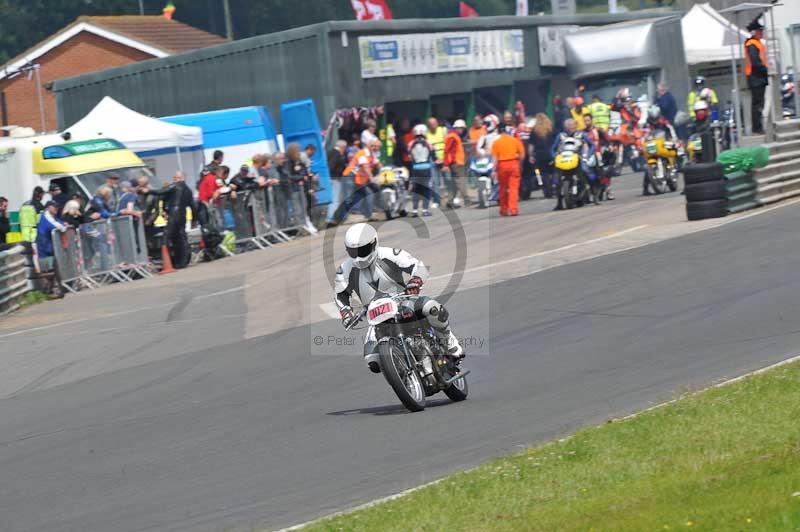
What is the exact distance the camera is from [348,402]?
11023mm

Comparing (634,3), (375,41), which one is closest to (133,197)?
(375,41)

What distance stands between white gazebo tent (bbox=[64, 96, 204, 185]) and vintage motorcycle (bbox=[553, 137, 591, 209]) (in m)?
7.82

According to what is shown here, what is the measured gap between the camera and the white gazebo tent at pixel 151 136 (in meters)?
27.0

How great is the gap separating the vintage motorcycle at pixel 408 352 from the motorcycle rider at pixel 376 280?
0.06m

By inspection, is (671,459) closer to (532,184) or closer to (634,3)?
(532,184)

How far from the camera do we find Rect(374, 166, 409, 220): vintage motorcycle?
26.4m

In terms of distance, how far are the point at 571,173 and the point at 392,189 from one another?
369 centimetres

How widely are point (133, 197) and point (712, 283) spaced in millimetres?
11660

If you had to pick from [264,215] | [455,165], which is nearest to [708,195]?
[455,165]

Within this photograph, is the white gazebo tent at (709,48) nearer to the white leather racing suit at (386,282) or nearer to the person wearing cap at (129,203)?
the person wearing cap at (129,203)

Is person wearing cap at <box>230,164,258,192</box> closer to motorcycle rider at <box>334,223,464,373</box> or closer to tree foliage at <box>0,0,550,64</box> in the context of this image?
motorcycle rider at <box>334,223,464,373</box>

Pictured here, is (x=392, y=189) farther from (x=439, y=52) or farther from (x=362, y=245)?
(x=362, y=245)
